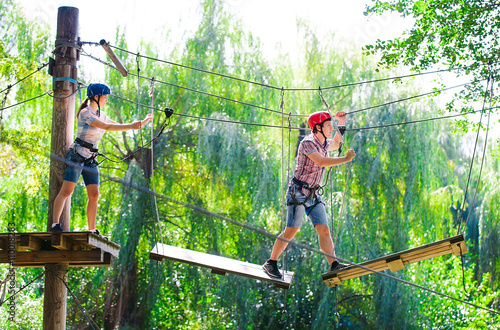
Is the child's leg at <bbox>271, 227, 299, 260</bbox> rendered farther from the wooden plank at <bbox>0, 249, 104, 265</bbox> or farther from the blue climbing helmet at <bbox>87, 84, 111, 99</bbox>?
the blue climbing helmet at <bbox>87, 84, 111, 99</bbox>

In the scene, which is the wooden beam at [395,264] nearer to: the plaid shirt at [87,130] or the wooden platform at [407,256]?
the wooden platform at [407,256]

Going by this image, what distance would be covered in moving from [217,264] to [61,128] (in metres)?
1.89

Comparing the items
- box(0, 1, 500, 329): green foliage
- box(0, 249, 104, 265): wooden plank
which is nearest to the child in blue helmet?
box(0, 249, 104, 265): wooden plank

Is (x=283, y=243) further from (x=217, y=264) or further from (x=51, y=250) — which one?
(x=51, y=250)

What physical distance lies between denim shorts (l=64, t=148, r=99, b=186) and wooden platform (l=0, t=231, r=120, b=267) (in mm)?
474

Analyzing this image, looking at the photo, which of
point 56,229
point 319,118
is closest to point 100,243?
point 56,229

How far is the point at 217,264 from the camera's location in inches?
189

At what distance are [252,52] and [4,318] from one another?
6711 millimetres

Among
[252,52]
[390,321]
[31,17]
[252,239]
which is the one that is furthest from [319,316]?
[31,17]

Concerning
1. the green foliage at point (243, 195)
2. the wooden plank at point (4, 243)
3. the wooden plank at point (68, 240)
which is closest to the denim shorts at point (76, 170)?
the wooden plank at point (68, 240)

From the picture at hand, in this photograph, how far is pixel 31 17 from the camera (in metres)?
10.7

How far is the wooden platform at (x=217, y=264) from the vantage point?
4.66 meters

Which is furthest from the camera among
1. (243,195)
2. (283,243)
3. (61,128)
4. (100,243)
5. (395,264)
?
(243,195)

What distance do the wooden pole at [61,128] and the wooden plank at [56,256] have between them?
155mm
